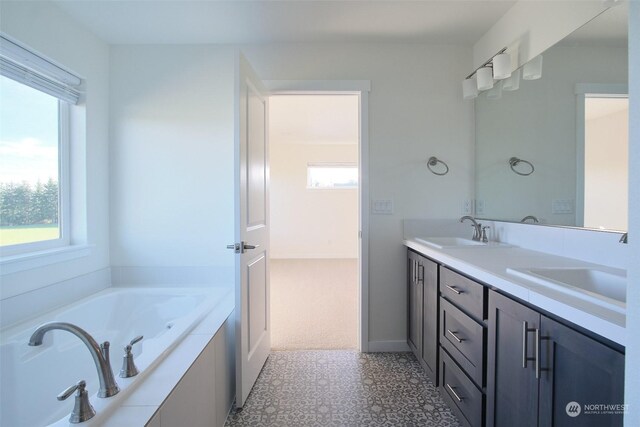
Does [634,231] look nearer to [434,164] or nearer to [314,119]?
[434,164]

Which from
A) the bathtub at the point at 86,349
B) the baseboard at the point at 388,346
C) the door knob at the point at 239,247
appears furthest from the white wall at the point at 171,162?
the baseboard at the point at 388,346

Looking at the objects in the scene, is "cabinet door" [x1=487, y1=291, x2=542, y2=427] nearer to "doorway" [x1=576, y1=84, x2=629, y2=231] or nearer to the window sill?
"doorway" [x1=576, y1=84, x2=629, y2=231]

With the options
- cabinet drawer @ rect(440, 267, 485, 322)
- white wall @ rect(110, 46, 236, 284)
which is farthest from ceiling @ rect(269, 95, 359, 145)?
cabinet drawer @ rect(440, 267, 485, 322)

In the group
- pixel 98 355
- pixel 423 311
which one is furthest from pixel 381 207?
pixel 98 355

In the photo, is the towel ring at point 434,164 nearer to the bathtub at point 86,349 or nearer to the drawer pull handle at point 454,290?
the drawer pull handle at point 454,290

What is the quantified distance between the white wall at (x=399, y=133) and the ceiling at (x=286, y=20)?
0.12 m

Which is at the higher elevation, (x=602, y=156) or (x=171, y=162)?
(x=171, y=162)

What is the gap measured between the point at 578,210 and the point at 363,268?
4.27ft

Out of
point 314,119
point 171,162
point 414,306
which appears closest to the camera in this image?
point 414,306

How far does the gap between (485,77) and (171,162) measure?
2.36 meters

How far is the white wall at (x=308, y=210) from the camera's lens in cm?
591

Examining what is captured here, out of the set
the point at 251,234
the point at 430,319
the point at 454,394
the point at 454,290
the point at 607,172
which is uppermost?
the point at 607,172

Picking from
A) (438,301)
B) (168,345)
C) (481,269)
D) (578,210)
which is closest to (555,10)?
(578,210)

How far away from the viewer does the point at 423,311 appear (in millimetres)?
1799
